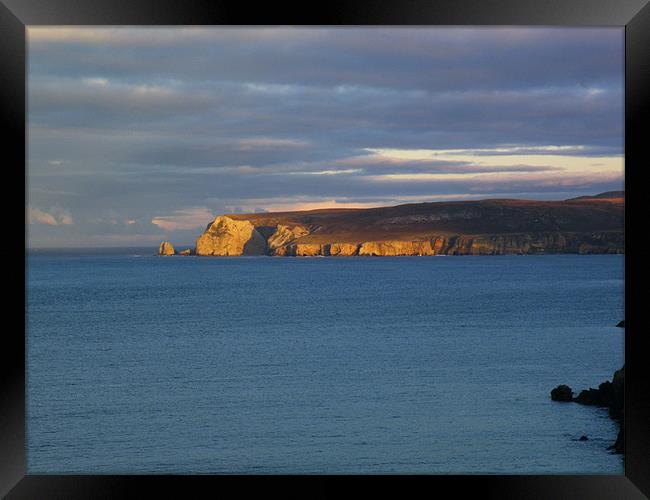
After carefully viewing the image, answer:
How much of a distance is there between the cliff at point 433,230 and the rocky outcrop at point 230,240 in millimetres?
76

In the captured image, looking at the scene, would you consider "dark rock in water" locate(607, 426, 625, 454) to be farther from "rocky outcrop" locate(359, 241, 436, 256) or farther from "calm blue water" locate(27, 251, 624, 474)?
"rocky outcrop" locate(359, 241, 436, 256)

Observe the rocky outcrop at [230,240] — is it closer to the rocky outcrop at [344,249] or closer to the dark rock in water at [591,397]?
the rocky outcrop at [344,249]

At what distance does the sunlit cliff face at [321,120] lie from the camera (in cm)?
5338

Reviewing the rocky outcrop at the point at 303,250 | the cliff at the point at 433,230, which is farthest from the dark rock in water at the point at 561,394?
the rocky outcrop at the point at 303,250

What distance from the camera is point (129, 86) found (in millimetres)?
54156

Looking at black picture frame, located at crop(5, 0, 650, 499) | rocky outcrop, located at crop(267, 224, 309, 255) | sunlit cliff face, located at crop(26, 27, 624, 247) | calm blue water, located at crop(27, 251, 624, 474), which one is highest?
sunlit cliff face, located at crop(26, 27, 624, 247)

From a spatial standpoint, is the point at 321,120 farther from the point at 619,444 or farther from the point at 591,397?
the point at 619,444

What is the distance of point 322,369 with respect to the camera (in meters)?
Answer: 28.1

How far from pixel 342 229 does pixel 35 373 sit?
34647 millimetres

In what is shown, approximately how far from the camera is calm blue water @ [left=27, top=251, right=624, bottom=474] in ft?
63.7

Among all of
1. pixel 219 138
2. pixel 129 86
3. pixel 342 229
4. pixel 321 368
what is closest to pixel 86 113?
pixel 129 86

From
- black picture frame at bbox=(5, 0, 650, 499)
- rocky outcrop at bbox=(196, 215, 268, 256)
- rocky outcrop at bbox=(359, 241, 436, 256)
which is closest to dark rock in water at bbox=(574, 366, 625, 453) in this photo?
black picture frame at bbox=(5, 0, 650, 499)

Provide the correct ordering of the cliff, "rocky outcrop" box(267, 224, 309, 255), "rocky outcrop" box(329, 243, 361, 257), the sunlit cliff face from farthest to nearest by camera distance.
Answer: "rocky outcrop" box(267, 224, 309, 255)
"rocky outcrop" box(329, 243, 361, 257)
the cliff
the sunlit cliff face

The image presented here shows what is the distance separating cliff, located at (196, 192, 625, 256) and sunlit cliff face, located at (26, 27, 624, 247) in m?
1.22
